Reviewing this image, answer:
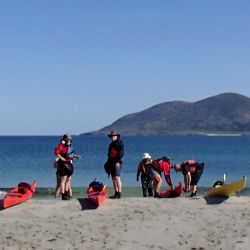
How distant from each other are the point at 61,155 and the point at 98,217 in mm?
2382

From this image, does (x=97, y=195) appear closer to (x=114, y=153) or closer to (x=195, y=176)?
(x=114, y=153)

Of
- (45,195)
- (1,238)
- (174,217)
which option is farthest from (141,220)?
(45,195)

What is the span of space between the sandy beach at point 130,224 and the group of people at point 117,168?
3.27 feet

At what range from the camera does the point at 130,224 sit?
1472 cm

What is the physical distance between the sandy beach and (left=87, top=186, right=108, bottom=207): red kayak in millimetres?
137

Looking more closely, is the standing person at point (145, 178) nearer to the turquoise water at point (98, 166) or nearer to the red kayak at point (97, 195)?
the red kayak at point (97, 195)

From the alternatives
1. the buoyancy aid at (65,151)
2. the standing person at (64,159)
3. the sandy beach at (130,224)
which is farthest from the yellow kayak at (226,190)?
the buoyancy aid at (65,151)

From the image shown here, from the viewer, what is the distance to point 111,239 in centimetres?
1411

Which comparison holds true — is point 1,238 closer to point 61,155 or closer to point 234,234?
point 61,155

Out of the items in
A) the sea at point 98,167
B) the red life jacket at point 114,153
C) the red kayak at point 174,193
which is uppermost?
the red life jacket at point 114,153

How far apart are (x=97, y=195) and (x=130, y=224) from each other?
1809 millimetres

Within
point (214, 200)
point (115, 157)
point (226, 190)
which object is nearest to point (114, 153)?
point (115, 157)

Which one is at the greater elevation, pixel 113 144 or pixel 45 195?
pixel 113 144

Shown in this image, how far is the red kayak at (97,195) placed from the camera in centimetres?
1595
